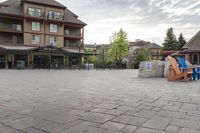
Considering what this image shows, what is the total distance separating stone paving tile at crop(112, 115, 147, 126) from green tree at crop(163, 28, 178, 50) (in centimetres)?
5004

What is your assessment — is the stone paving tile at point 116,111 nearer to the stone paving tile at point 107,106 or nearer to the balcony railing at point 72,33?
the stone paving tile at point 107,106

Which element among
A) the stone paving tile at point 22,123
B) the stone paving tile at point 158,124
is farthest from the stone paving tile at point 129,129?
the stone paving tile at point 22,123

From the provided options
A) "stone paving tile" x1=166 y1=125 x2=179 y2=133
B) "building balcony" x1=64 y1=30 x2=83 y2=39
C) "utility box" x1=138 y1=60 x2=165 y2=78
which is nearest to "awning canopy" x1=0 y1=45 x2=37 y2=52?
"building balcony" x1=64 y1=30 x2=83 y2=39

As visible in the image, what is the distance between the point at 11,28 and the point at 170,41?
3771 cm

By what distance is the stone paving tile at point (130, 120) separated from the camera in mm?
2982

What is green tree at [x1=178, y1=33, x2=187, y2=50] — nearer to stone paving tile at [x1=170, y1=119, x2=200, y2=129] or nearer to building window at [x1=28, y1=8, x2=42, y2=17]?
building window at [x1=28, y1=8, x2=42, y2=17]

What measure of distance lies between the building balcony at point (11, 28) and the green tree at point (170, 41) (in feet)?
117

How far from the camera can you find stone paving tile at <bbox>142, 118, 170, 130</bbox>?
2.81 metres

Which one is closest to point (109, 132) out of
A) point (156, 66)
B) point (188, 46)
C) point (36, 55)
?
point (156, 66)

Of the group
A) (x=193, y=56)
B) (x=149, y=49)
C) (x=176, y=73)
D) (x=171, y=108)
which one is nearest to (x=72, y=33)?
(x=193, y=56)

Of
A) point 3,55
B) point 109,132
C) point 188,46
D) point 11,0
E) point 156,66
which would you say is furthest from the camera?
point 11,0

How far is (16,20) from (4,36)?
3.29 m

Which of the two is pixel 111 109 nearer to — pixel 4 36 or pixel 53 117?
pixel 53 117

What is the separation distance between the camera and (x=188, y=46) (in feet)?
76.6
